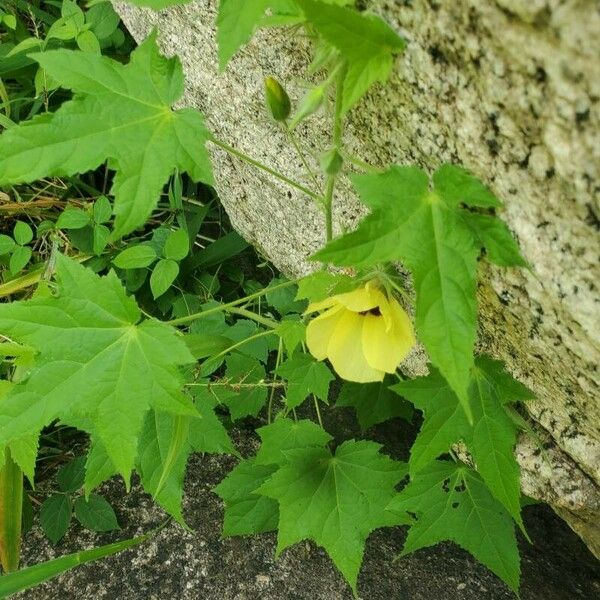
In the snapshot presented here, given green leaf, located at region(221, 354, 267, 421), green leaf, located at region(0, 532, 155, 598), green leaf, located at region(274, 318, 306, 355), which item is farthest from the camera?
green leaf, located at region(221, 354, 267, 421)

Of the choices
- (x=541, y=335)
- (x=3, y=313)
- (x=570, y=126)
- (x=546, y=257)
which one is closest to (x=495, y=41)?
(x=570, y=126)

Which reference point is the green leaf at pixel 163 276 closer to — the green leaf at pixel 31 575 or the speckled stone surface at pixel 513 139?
the speckled stone surface at pixel 513 139

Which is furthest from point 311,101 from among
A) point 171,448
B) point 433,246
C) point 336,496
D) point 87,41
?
point 87,41

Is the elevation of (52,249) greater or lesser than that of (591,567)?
lesser

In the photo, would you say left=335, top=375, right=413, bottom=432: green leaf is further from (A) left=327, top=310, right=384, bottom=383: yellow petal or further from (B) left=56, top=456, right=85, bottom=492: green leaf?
(B) left=56, top=456, right=85, bottom=492: green leaf

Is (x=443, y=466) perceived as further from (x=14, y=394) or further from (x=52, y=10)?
(x=52, y=10)

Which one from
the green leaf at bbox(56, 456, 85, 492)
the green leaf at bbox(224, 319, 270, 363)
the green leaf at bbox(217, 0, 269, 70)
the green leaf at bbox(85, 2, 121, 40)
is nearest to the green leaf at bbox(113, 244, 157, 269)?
the green leaf at bbox(224, 319, 270, 363)
